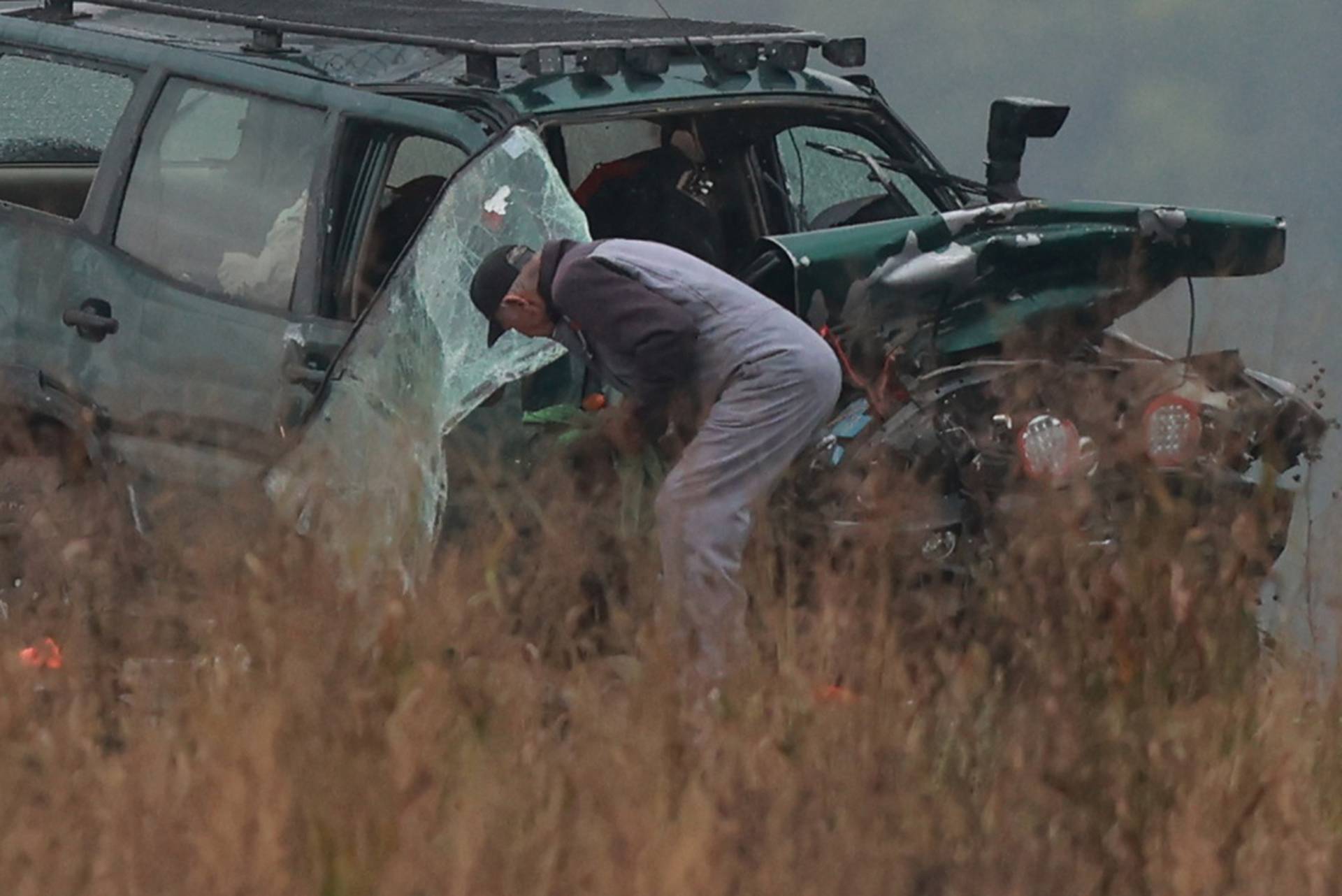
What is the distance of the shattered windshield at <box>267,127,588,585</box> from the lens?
20.1ft

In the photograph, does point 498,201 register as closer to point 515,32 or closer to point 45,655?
point 515,32

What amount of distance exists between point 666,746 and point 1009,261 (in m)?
2.58

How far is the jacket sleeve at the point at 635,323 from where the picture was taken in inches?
238

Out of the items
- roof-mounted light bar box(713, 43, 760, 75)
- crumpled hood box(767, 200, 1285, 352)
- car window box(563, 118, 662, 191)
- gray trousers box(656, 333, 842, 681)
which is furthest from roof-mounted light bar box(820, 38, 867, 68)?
gray trousers box(656, 333, 842, 681)

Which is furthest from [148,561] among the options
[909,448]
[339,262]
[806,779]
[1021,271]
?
[806,779]

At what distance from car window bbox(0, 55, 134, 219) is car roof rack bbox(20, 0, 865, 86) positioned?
30cm

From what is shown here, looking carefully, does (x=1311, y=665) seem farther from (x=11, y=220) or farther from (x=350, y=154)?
(x=11, y=220)

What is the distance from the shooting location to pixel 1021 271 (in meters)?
6.36

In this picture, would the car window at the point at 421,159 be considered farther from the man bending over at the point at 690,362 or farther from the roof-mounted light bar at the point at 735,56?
the roof-mounted light bar at the point at 735,56

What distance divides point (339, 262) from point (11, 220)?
1.29m

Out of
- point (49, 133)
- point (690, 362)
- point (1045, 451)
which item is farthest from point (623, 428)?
point (49, 133)

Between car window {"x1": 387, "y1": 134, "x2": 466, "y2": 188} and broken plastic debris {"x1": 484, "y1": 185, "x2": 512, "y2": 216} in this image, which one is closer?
broken plastic debris {"x1": 484, "y1": 185, "x2": 512, "y2": 216}

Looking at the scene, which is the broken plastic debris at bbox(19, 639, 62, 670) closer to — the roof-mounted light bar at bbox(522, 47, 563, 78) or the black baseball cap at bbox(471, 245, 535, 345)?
the black baseball cap at bbox(471, 245, 535, 345)

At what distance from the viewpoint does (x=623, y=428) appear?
6.13 m
